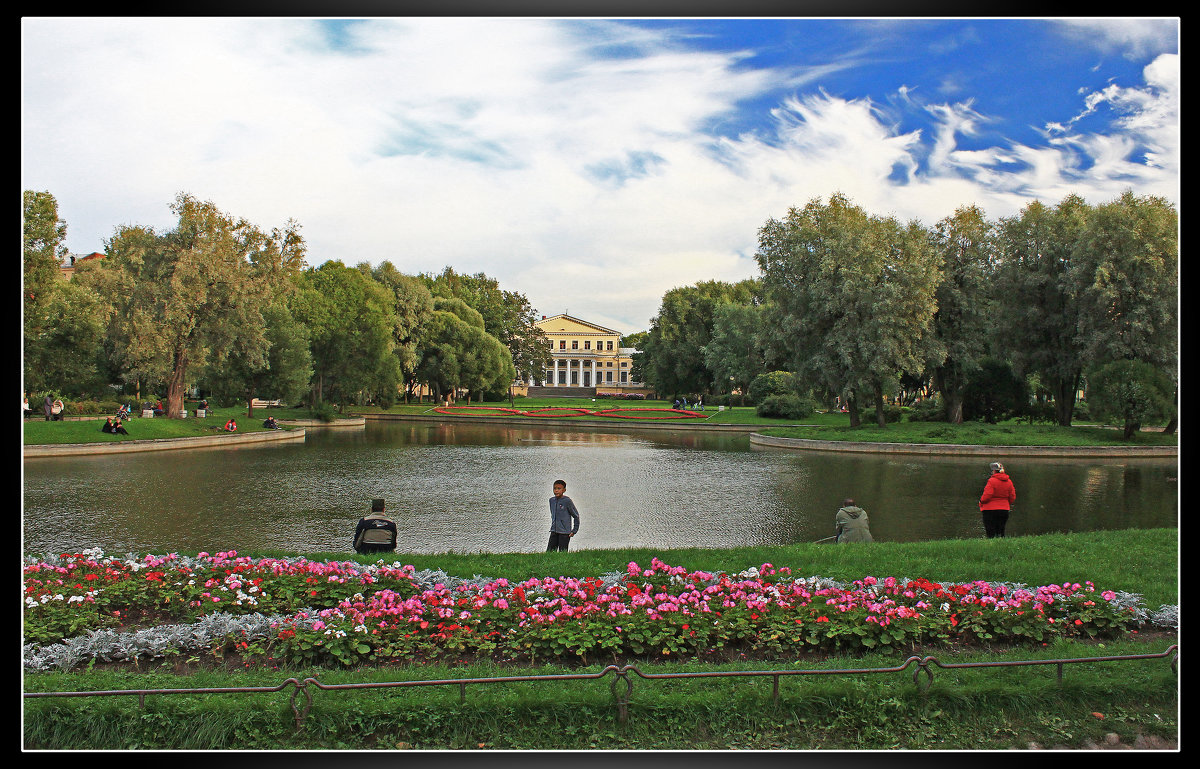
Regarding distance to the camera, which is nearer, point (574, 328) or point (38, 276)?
point (38, 276)

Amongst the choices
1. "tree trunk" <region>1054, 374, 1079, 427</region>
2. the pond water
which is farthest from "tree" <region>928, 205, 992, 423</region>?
the pond water

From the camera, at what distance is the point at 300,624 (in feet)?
20.3

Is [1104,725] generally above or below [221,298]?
below

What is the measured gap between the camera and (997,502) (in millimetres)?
12453

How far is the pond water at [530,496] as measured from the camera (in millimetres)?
13156

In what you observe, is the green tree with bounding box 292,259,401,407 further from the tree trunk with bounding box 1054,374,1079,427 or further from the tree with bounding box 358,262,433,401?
the tree trunk with bounding box 1054,374,1079,427

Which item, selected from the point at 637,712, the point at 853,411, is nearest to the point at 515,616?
the point at 637,712

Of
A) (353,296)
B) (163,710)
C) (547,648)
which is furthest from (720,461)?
(353,296)

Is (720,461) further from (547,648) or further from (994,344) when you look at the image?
(547,648)

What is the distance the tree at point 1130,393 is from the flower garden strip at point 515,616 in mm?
27487

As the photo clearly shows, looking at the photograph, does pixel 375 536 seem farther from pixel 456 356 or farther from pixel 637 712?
pixel 456 356

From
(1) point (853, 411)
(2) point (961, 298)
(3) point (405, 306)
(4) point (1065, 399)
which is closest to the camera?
(4) point (1065, 399)

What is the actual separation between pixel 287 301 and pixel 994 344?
4094 cm

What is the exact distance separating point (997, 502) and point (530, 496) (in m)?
9.96
